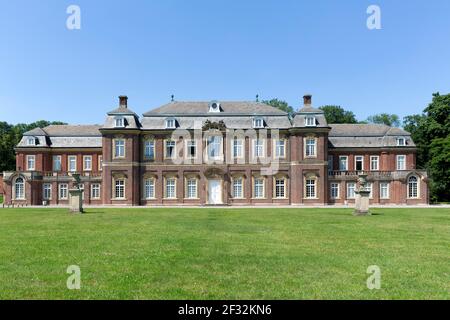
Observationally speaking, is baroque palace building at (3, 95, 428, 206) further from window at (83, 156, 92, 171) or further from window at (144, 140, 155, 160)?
window at (83, 156, 92, 171)

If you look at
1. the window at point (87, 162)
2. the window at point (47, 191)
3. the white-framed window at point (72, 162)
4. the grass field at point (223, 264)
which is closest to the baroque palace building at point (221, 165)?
the window at point (47, 191)

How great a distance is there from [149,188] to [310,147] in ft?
61.5

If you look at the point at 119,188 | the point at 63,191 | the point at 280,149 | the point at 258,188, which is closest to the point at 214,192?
the point at 258,188

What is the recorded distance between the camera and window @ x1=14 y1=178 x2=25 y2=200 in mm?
46750

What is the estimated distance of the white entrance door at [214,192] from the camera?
44688mm

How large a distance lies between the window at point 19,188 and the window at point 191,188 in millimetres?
19654

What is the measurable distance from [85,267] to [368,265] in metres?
6.90

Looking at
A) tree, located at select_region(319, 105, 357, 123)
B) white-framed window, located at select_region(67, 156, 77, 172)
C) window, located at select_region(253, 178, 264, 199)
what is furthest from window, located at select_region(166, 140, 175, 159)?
tree, located at select_region(319, 105, 357, 123)

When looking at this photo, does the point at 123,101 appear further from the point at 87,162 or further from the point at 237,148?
the point at 237,148

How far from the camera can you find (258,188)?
45.1 m

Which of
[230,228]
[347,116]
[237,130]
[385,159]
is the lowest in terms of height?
[230,228]

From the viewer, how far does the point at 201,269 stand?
9.26 meters
